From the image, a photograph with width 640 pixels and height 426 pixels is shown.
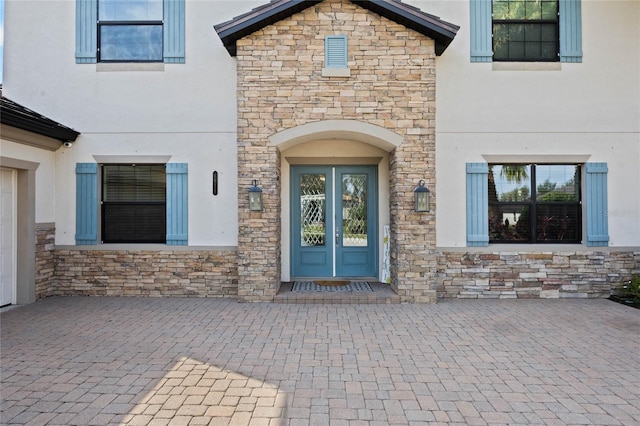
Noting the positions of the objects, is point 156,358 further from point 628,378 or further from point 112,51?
point 112,51

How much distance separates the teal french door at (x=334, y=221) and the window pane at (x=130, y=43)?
12.9 ft

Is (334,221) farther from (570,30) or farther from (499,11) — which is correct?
(570,30)

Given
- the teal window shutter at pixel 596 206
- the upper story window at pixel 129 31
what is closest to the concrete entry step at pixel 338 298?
the teal window shutter at pixel 596 206

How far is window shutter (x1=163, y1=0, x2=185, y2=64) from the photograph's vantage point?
25.4 feet

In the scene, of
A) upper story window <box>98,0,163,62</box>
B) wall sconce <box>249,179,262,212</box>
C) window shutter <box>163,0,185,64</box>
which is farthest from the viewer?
upper story window <box>98,0,163,62</box>

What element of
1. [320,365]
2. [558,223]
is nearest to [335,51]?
[320,365]

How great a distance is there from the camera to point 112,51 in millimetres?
7918

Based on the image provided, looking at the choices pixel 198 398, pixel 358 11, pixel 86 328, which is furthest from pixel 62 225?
pixel 358 11

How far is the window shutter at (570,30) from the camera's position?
7.68 m

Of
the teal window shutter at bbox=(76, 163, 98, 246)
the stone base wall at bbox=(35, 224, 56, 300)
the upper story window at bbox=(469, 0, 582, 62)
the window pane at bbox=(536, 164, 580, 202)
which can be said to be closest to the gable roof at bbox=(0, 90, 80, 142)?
the teal window shutter at bbox=(76, 163, 98, 246)

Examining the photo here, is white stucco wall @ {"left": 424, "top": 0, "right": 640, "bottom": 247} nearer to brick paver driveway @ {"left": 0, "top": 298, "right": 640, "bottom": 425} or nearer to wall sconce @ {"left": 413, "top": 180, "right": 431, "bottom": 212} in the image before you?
wall sconce @ {"left": 413, "top": 180, "right": 431, "bottom": 212}

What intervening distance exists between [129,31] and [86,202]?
3.73m

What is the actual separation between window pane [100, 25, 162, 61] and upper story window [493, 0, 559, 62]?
7.14 meters

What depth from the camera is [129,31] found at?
7895mm
